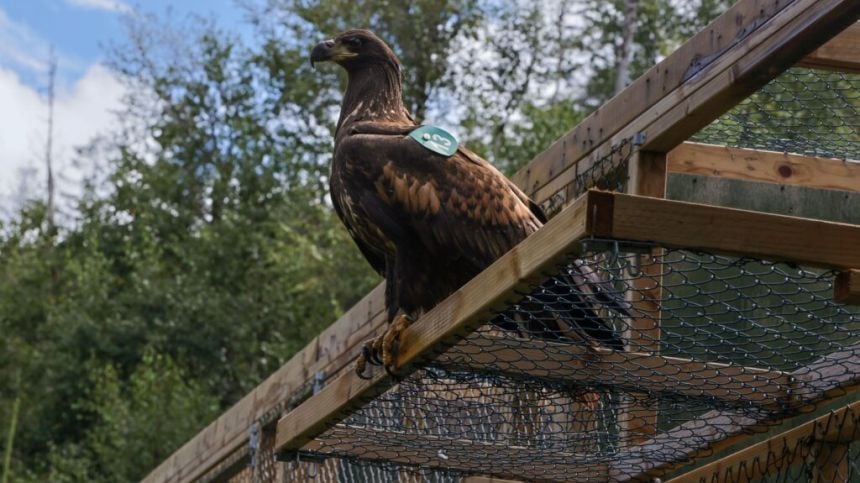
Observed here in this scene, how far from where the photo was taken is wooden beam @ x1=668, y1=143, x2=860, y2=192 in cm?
509

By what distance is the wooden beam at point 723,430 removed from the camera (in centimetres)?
386

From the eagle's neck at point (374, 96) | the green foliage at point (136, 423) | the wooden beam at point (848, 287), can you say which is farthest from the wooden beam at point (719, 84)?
the green foliage at point (136, 423)

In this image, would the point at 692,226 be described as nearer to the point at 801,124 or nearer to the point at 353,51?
the point at 801,124

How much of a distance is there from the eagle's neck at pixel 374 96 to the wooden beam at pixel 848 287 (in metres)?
2.42

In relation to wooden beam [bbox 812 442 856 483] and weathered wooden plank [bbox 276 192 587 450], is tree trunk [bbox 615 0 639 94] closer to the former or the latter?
weathered wooden plank [bbox 276 192 587 450]

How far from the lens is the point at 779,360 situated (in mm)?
4227

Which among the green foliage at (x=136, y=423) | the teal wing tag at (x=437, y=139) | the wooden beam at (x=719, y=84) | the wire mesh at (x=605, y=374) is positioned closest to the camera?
the wooden beam at (x=719, y=84)

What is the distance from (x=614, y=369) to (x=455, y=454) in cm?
73

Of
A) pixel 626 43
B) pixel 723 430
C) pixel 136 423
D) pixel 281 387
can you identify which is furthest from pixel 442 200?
pixel 626 43

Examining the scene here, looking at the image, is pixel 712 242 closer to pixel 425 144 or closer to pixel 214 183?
pixel 425 144

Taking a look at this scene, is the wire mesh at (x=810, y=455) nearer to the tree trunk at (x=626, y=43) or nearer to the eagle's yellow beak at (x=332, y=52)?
the eagle's yellow beak at (x=332, y=52)

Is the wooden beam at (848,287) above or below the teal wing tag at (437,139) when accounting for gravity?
below

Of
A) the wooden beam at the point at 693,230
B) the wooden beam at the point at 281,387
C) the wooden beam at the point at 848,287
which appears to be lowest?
the wooden beam at the point at 848,287

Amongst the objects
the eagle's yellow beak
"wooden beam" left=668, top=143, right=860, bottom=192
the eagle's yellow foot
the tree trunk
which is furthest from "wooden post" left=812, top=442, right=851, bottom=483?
the tree trunk
